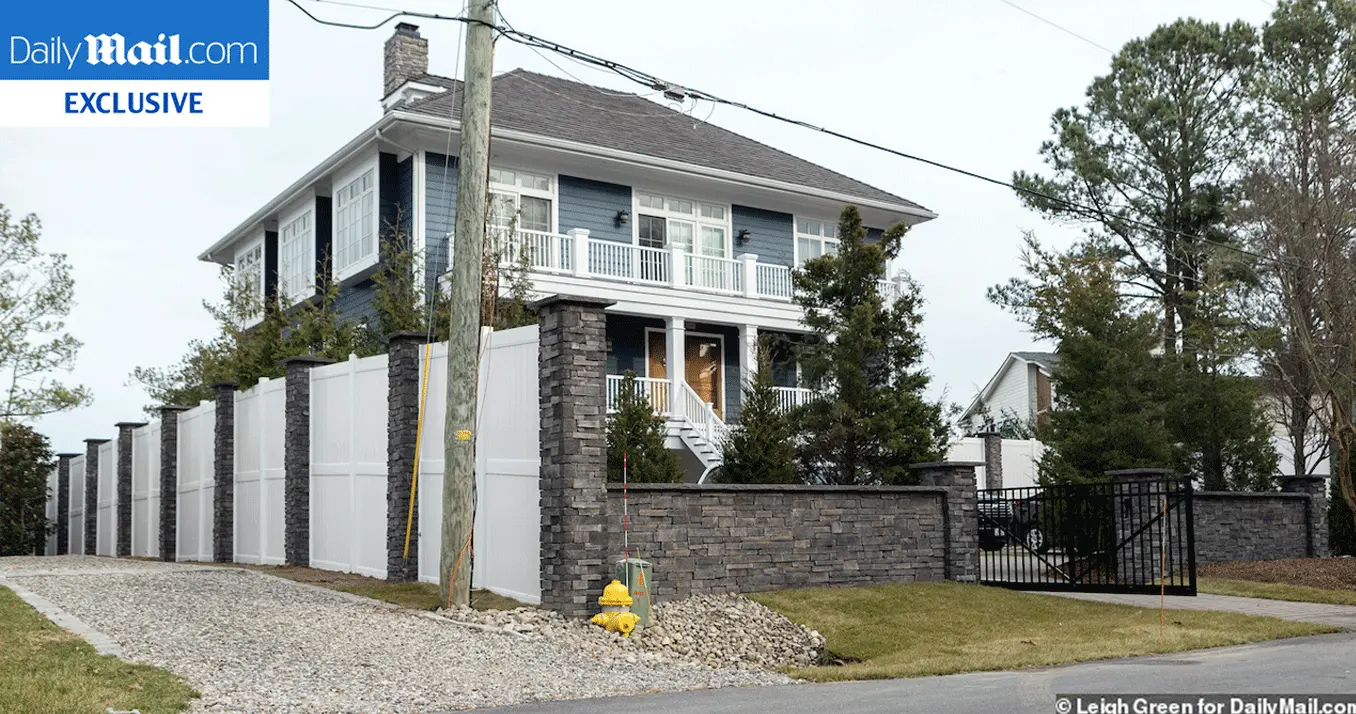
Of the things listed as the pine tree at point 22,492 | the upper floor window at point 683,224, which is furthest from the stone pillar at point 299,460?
the pine tree at point 22,492

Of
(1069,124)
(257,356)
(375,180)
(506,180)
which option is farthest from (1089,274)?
(257,356)

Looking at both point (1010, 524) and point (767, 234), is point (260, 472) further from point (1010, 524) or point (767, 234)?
point (767, 234)

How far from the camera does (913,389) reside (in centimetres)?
2033

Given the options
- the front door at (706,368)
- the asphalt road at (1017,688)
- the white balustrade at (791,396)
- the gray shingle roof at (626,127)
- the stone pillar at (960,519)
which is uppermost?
the gray shingle roof at (626,127)

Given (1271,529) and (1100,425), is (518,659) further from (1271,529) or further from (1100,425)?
(1271,529)

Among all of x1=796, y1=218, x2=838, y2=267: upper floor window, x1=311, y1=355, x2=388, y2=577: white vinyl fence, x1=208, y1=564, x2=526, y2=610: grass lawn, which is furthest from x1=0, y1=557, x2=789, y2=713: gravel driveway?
x1=796, y1=218, x2=838, y2=267: upper floor window

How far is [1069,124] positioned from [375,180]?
1932 cm

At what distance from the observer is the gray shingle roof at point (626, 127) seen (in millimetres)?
25672

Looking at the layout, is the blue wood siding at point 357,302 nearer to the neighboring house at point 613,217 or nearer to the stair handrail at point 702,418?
the neighboring house at point 613,217

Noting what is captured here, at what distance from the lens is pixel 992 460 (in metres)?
29.3

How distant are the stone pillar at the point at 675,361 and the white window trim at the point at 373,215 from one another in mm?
5824

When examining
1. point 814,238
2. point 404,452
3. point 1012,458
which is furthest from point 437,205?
point 1012,458

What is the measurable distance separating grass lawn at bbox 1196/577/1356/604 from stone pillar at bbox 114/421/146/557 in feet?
70.8

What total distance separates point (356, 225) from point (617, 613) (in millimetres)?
15786
